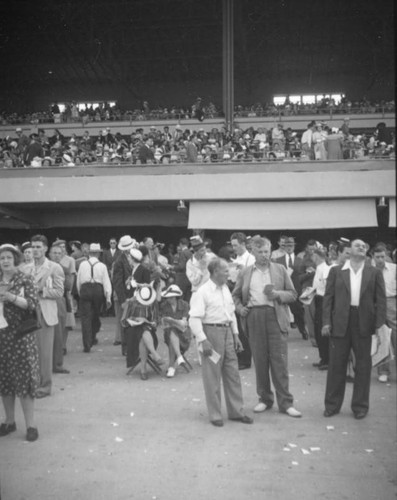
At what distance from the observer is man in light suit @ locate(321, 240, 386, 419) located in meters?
6.75

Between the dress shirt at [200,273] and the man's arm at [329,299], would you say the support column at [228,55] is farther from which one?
the man's arm at [329,299]

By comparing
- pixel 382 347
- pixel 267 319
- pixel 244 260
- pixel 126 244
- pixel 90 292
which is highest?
pixel 126 244

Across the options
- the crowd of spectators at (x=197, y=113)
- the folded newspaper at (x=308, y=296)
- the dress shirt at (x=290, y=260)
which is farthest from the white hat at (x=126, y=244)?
the crowd of spectators at (x=197, y=113)

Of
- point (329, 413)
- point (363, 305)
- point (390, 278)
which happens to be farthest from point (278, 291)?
point (390, 278)

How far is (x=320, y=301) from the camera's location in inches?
372

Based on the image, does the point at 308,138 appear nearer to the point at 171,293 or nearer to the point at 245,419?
the point at 171,293

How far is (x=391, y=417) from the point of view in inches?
269

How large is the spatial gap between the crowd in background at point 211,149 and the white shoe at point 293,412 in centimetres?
1368

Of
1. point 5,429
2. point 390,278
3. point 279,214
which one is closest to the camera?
point 5,429

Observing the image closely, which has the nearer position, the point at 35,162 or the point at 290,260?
the point at 290,260

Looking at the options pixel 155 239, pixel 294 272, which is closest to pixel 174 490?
pixel 294 272

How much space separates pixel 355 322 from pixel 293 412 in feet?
3.68

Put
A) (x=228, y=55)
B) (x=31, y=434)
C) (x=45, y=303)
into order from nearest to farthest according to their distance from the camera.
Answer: (x=31, y=434) → (x=45, y=303) → (x=228, y=55)

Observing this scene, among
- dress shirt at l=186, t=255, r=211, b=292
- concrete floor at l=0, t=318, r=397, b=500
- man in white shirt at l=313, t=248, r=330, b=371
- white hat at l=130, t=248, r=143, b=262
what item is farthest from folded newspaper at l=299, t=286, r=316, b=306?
white hat at l=130, t=248, r=143, b=262
